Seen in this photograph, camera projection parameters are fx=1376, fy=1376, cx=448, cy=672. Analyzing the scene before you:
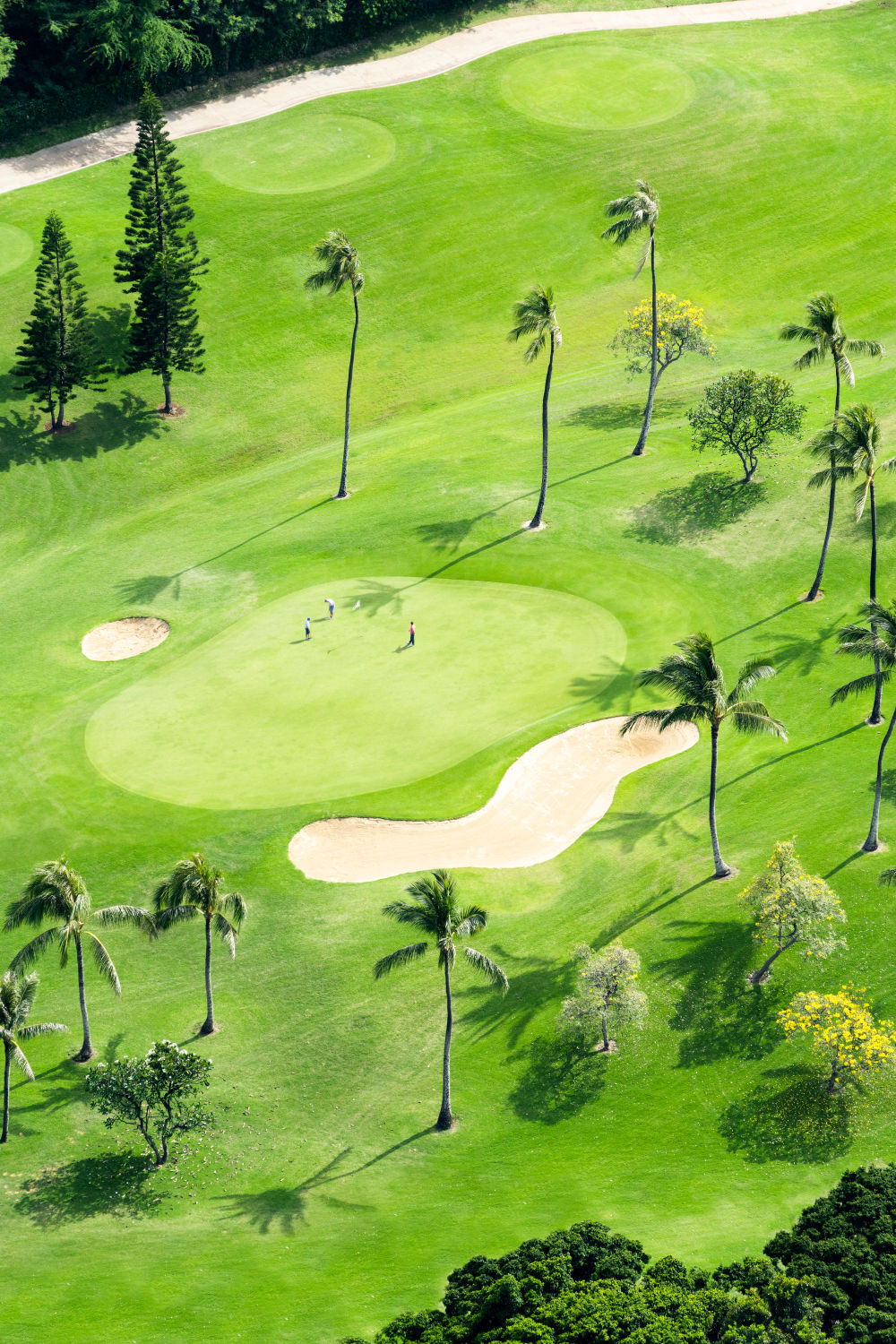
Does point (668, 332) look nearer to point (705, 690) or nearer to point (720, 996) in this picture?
point (705, 690)

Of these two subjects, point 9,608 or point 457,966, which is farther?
point 9,608

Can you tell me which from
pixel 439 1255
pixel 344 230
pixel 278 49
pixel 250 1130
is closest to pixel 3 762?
pixel 250 1130

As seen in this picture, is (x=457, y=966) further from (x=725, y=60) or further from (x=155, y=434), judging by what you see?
(x=725, y=60)

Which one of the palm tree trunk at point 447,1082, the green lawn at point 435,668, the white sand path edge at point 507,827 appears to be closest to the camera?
the green lawn at point 435,668

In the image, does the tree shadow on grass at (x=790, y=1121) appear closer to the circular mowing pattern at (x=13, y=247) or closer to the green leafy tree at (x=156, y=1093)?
the green leafy tree at (x=156, y=1093)

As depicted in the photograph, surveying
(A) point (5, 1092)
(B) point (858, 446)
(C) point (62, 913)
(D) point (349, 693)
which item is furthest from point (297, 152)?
(A) point (5, 1092)

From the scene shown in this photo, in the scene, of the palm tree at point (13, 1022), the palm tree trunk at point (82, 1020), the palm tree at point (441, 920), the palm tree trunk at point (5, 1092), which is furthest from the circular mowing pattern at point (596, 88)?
the palm tree trunk at point (5, 1092)
